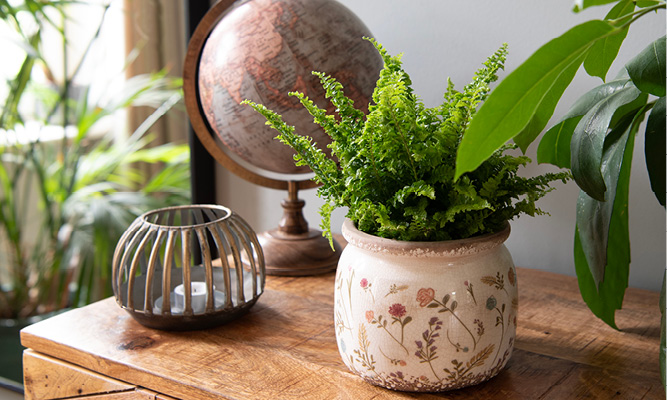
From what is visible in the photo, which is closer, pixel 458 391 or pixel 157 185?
pixel 458 391

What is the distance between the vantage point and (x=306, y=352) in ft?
2.68

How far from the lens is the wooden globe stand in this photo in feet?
3.67

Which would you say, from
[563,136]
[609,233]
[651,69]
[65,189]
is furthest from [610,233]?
[65,189]

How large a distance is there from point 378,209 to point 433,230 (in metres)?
0.07

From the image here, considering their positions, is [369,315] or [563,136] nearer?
A: [369,315]

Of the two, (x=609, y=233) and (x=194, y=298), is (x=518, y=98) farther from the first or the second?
(x=194, y=298)

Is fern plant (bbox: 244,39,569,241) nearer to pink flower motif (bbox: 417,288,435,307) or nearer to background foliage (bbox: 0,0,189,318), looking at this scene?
pink flower motif (bbox: 417,288,435,307)

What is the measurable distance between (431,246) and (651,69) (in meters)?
0.27

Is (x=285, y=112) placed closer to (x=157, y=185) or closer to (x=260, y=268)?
(x=260, y=268)

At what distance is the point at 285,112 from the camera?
1027mm

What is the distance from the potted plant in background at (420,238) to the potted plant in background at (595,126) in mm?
61

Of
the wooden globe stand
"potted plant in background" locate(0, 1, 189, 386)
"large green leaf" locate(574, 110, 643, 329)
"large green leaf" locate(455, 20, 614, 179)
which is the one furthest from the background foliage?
"large green leaf" locate(455, 20, 614, 179)

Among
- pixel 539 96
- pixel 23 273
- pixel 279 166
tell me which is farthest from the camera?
pixel 23 273

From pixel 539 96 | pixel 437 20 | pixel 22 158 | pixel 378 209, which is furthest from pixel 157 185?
pixel 539 96
